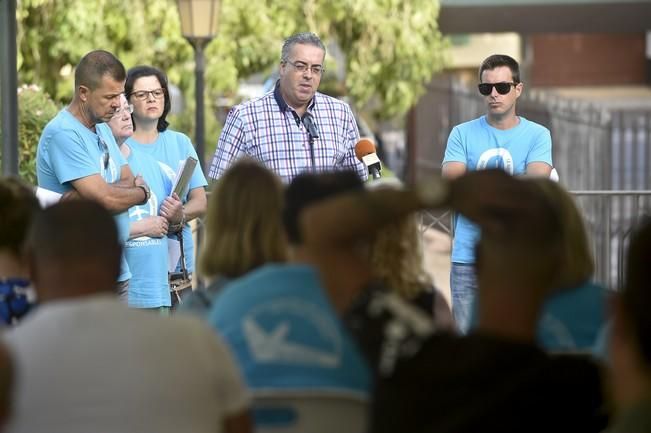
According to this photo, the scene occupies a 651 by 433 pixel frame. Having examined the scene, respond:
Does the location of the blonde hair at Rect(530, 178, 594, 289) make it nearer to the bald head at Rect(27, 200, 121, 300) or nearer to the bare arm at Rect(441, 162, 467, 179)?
the bald head at Rect(27, 200, 121, 300)

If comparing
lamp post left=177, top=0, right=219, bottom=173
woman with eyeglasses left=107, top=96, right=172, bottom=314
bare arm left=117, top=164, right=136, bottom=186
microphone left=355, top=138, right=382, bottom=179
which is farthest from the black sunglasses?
lamp post left=177, top=0, right=219, bottom=173

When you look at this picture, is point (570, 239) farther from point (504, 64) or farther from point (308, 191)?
point (504, 64)

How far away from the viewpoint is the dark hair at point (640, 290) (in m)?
3.06

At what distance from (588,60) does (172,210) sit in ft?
118

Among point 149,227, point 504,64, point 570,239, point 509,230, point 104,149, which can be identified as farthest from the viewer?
point 504,64

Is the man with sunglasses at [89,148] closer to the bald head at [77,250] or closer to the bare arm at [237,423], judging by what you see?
the bald head at [77,250]

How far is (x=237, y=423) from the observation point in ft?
11.6

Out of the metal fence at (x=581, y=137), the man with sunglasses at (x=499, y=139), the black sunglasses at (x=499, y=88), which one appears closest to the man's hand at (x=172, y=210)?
the man with sunglasses at (x=499, y=139)

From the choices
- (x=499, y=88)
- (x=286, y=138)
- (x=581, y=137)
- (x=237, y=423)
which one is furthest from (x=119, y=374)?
(x=581, y=137)

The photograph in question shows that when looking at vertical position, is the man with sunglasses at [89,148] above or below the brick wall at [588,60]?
below

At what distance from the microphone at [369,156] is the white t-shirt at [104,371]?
4137mm

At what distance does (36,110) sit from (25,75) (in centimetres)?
617

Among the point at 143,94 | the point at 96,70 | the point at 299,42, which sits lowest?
the point at 143,94

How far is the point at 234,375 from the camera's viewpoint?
350cm
